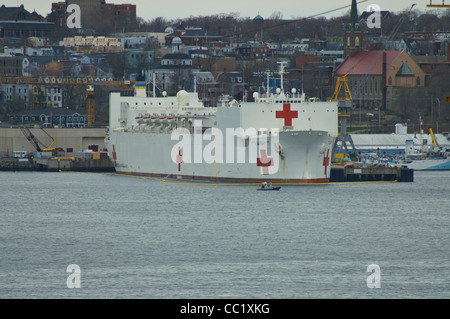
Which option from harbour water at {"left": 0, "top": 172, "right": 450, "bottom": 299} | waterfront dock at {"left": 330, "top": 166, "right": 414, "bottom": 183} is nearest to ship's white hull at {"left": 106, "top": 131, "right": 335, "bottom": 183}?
harbour water at {"left": 0, "top": 172, "right": 450, "bottom": 299}

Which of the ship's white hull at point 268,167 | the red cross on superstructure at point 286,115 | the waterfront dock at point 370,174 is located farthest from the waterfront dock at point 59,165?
the red cross on superstructure at point 286,115

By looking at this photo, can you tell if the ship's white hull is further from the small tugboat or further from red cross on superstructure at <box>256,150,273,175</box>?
the small tugboat

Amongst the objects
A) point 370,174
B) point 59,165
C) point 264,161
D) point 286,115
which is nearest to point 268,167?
point 264,161

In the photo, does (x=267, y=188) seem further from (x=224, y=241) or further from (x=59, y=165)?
(x=59, y=165)

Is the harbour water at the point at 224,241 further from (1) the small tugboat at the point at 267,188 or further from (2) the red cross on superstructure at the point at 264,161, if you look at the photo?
(2) the red cross on superstructure at the point at 264,161

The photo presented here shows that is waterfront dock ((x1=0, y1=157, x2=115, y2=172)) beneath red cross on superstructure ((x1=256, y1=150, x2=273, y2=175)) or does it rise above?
beneath

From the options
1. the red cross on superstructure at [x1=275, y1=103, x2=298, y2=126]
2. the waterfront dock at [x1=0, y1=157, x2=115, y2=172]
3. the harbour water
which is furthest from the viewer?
the waterfront dock at [x1=0, y1=157, x2=115, y2=172]

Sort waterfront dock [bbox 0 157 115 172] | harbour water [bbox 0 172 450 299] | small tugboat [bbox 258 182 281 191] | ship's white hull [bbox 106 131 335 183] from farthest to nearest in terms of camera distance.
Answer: waterfront dock [bbox 0 157 115 172] < ship's white hull [bbox 106 131 335 183] < small tugboat [bbox 258 182 281 191] < harbour water [bbox 0 172 450 299]
